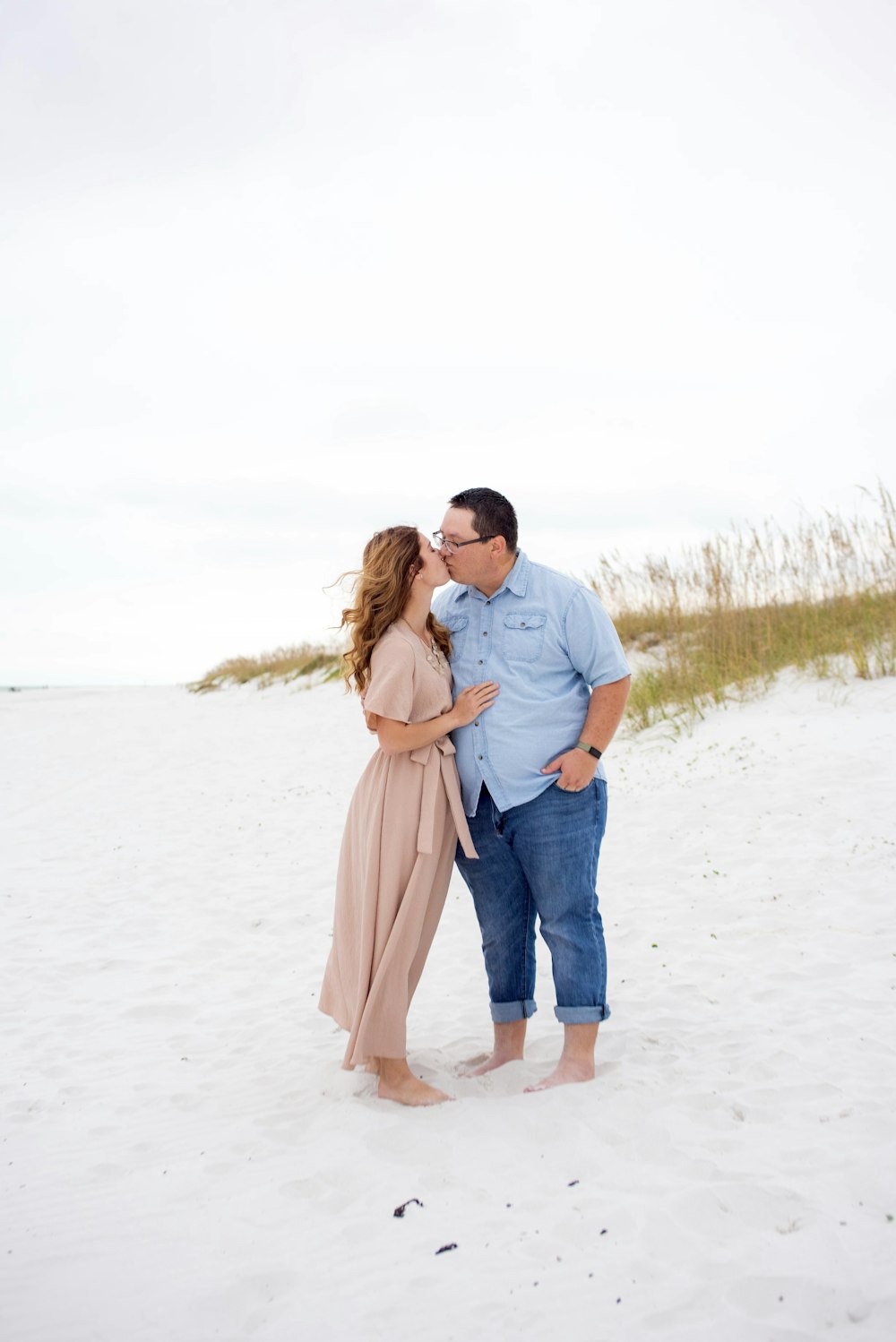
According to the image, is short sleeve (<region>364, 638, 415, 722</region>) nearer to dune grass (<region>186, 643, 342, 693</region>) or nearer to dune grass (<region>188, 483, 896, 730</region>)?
dune grass (<region>188, 483, 896, 730</region>)

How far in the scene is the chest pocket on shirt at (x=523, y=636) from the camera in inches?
130

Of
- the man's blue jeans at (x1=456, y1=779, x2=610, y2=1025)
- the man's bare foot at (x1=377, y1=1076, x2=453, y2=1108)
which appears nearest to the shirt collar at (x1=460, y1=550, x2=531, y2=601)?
the man's blue jeans at (x1=456, y1=779, x2=610, y2=1025)

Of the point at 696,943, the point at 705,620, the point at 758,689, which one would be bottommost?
the point at 696,943

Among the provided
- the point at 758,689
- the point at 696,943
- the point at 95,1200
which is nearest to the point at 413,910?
the point at 95,1200

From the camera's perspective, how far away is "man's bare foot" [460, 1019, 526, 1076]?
362 centimetres

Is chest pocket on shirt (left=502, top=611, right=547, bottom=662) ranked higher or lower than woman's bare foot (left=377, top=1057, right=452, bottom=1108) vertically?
higher

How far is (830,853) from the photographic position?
601 centimetres

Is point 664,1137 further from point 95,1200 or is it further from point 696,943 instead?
point 696,943

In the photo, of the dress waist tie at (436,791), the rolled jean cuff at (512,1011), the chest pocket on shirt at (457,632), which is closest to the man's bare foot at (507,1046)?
the rolled jean cuff at (512,1011)

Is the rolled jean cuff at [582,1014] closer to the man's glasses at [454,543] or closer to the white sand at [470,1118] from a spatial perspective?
the white sand at [470,1118]

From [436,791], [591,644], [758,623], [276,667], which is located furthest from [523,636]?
[276,667]

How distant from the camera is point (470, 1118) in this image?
123 inches

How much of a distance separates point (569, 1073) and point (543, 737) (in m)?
1.17

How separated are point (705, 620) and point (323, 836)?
5337 millimetres
